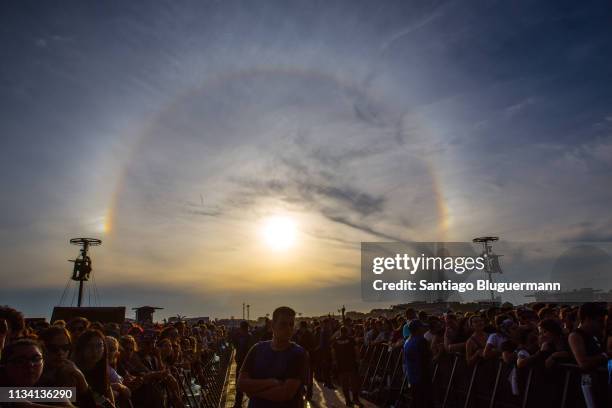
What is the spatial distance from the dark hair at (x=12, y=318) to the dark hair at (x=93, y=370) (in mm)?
899

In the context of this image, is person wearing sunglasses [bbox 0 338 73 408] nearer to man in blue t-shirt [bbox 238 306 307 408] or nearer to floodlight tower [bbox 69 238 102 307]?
man in blue t-shirt [bbox 238 306 307 408]

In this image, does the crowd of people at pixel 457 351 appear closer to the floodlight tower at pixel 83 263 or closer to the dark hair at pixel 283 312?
the dark hair at pixel 283 312

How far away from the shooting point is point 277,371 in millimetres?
3855

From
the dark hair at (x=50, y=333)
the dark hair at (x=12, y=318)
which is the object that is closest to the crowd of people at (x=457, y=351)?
the dark hair at (x=50, y=333)

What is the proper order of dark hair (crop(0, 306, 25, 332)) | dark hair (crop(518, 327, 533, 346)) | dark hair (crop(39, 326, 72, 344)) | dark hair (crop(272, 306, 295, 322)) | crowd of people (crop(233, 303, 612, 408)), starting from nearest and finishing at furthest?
crowd of people (crop(233, 303, 612, 408)), dark hair (crop(272, 306, 295, 322)), dark hair (crop(39, 326, 72, 344)), dark hair (crop(0, 306, 25, 332)), dark hair (crop(518, 327, 533, 346))

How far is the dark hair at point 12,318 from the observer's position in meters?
5.16

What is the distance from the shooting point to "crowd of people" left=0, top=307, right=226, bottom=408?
356 cm

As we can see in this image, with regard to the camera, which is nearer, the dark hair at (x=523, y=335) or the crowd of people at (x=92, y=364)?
the crowd of people at (x=92, y=364)

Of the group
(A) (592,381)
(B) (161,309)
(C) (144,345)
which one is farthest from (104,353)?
(B) (161,309)

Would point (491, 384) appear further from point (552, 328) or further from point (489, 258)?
point (489, 258)

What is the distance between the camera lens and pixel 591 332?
5848 mm

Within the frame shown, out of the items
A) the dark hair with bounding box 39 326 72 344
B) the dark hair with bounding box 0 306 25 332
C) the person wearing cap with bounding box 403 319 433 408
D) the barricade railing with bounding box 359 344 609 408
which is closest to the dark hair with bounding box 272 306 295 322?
the dark hair with bounding box 39 326 72 344

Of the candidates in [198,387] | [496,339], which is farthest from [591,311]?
[198,387]

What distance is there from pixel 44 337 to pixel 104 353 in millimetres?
639
